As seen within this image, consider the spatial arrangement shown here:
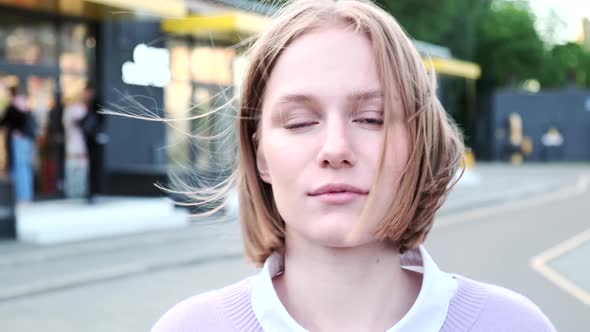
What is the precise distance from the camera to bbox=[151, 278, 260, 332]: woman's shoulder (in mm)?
1283

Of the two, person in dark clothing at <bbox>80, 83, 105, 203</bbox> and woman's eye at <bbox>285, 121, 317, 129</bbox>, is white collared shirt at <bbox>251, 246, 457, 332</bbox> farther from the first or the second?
person in dark clothing at <bbox>80, 83, 105, 203</bbox>

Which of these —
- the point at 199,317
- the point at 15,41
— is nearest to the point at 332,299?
the point at 199,317

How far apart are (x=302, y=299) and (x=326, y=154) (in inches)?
9.6

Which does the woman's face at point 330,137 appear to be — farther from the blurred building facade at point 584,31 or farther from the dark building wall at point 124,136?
the dark building wall at point 124,136

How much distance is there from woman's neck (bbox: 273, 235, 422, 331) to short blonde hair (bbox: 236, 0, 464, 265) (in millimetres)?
50

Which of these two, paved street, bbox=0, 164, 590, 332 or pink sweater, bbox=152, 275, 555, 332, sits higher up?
pink sweater, bbox=152, 275, 555, 332

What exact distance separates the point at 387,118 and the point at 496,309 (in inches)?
13.7

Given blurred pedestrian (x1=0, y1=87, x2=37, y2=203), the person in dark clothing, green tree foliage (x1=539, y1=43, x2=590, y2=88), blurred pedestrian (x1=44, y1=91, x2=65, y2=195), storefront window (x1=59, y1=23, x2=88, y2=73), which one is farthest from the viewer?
A: green tree foliage (x1=539, y1=43, x2=590, y2=88)

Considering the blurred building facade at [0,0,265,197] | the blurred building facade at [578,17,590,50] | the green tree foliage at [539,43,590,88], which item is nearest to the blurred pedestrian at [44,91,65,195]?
the blurred building facade at [0,0,265,197]

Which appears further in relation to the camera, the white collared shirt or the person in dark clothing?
the person in dark clothing

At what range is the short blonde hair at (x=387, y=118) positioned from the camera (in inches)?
47.9

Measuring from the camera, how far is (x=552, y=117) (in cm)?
3784

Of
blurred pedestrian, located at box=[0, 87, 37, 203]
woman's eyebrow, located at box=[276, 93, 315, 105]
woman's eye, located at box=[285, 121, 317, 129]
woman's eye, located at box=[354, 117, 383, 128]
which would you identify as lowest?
blurred pedestrian, located at box=[0, 87, 37, 203]

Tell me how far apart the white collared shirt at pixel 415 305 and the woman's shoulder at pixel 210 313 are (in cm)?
2
